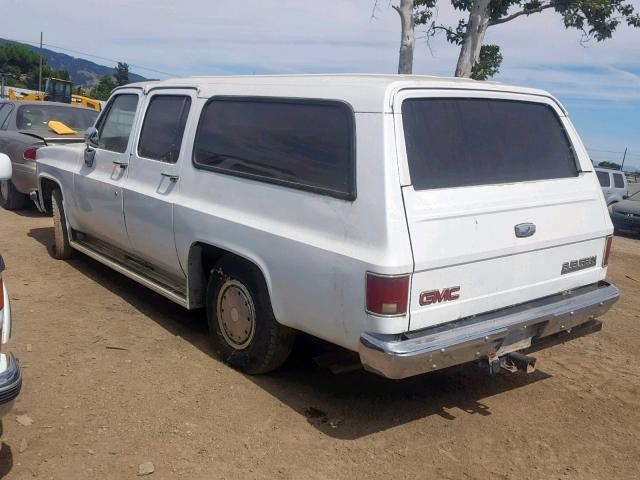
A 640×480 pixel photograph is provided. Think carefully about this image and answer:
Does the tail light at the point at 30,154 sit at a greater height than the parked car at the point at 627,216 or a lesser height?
greater

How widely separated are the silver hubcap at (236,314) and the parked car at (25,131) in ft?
18.4

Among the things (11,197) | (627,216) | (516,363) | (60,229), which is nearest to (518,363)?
(516,363)

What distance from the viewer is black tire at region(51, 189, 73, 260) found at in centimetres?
665

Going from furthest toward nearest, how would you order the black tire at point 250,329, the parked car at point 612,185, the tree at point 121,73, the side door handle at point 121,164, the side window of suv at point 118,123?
the tree at point 121,73
the parked car at point 612,185
the side window of suv at point 118,123
the side door handle at point 121,164
the black tire at point 250,329

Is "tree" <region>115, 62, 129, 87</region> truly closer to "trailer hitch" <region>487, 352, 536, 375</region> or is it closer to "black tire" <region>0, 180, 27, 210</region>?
"black tire" <region>0, 180, 27, 210</region>

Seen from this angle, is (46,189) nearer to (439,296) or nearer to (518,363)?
(439,296)

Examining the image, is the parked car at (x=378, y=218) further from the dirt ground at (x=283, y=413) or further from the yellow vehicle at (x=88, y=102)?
the yellow vehicle at (x=88, y=102)

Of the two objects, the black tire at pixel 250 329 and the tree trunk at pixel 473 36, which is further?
the tree trunk at pixel 473 36

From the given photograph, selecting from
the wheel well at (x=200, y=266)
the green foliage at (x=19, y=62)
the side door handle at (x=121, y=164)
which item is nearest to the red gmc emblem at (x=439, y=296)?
the wheel well at (x=200, y=266)

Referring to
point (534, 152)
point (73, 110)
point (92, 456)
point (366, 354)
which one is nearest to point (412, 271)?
point (366, 354)

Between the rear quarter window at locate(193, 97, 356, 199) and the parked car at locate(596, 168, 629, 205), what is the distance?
16258 mm

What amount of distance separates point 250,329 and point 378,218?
4.61ft

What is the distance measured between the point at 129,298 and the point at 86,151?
1.43 metres

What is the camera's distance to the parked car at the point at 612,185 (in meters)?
18.5
